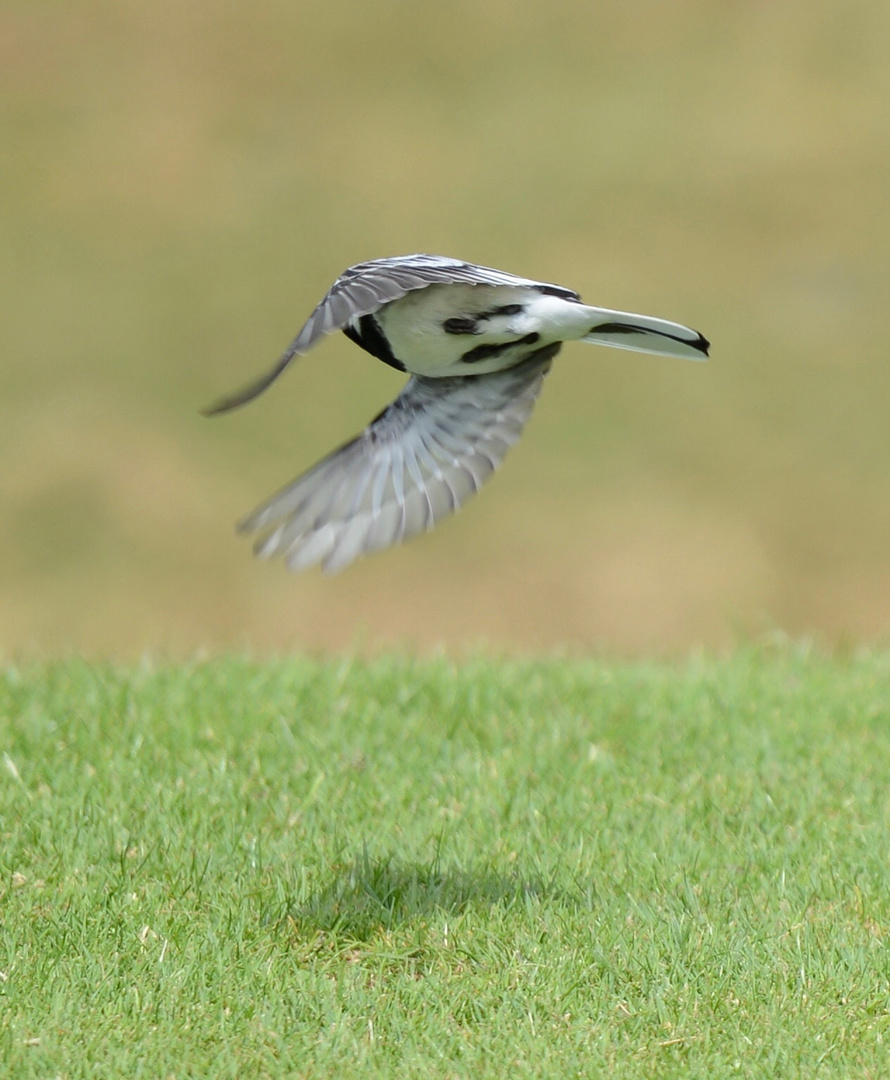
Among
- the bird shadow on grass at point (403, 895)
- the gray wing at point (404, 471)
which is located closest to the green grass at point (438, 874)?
the bird shadow on grass at point (403, 895)

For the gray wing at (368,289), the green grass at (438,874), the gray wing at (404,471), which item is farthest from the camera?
the gray wing at (404,471)

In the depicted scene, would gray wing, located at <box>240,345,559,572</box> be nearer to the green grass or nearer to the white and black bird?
the white and black bird

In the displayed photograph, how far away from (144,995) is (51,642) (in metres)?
3.12

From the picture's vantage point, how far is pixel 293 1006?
11.4ft

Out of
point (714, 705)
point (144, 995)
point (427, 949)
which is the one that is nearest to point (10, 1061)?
point (144, 995)

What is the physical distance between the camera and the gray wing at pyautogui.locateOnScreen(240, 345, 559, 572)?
4.04 meters

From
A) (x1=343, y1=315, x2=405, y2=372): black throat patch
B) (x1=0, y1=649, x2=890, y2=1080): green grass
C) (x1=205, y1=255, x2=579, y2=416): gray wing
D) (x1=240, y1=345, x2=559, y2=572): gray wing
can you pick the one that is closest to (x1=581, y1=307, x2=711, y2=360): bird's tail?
(x1=205, y1=255, x2=579, y2=416): gray wing

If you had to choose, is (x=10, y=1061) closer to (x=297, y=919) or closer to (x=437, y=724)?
(x=297, y=919)

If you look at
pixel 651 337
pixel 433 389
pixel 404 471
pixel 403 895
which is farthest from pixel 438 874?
pixel 651 337

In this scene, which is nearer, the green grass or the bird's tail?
the green grass

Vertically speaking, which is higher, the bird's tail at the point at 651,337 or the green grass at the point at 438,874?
the bird's tail at the point at 651,337

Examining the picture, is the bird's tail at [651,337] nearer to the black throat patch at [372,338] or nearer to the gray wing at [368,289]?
the gray wing at [368,289]

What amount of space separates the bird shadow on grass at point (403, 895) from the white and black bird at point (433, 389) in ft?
2.86

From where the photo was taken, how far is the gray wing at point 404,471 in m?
4.04
